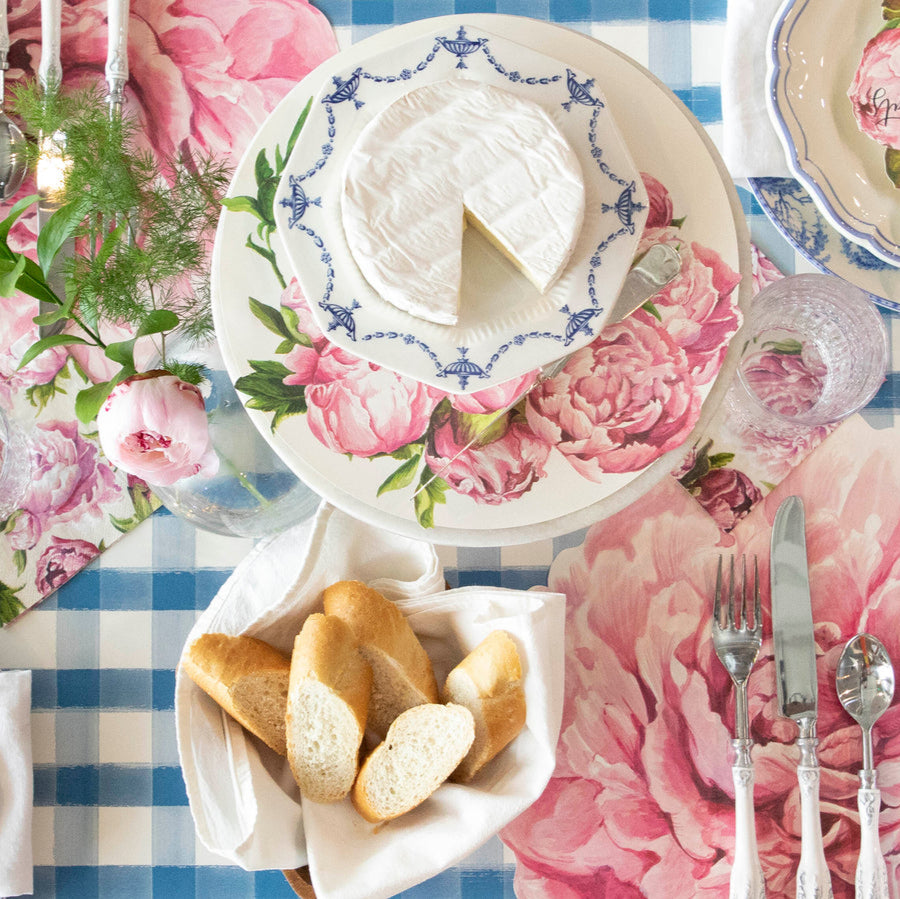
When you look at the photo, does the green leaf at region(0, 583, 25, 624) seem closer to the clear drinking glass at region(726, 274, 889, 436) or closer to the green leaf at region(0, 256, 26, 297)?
the green leaf at region(0, 256, 26, 297)

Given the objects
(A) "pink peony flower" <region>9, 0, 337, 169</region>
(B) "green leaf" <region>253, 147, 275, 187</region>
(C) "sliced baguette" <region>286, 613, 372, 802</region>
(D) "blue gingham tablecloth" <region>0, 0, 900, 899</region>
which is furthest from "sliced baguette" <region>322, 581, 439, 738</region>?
(A) "pink peony flower" <region>9, 0, 337, 169</region>

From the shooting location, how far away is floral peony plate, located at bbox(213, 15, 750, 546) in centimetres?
60

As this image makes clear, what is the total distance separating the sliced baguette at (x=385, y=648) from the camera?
2.27 ft

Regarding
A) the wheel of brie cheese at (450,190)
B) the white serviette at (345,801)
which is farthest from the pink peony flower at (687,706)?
the wheel of brie cheese at (450,190)

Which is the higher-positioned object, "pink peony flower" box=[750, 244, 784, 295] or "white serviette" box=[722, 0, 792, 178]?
"white serviette" box=[722, 0, 792, 178]

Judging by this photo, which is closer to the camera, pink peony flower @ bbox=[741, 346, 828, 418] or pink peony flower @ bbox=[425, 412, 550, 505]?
pink peony flower @ bbox=[425, 412, 550, 505]

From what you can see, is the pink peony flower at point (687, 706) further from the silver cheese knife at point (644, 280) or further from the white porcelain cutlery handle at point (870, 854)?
the silver cheese knife at point (644, 280)

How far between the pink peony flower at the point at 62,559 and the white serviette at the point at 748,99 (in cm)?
71

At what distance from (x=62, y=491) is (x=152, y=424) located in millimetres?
306

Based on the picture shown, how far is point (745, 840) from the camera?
761 mm

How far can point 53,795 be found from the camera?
83 cm

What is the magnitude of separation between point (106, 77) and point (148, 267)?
25 cm

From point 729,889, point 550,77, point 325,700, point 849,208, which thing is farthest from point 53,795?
point 849,208

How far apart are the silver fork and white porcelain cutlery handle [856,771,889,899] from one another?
9 centimetres
